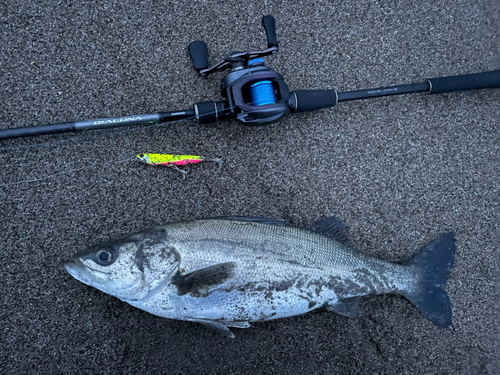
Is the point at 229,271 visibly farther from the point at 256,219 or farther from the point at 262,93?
the point at 262,93

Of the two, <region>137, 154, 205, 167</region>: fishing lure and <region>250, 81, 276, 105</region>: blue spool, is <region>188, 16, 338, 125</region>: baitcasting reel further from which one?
<region>137, 154, 205, 167</region>: fishing lure

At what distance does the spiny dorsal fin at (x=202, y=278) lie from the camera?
1.67m

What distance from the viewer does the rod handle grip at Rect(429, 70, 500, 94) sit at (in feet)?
6.86

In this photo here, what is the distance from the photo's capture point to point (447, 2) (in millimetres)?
2350

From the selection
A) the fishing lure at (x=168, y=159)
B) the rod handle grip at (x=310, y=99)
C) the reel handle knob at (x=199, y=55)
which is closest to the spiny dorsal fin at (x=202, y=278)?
the fishing lure at (x=168, y=159)

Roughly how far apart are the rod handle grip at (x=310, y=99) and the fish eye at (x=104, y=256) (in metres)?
1.27

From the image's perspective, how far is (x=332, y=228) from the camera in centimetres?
198

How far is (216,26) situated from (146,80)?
59 centimetres

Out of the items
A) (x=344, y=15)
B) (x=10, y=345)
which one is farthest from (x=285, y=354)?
(x=344, y=15)

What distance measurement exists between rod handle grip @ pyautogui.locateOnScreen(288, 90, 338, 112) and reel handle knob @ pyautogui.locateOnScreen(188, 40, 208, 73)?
0.59 meters

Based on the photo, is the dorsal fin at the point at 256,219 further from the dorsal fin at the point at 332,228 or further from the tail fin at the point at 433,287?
the tail fin at the point at 433,287

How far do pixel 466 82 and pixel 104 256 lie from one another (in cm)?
240

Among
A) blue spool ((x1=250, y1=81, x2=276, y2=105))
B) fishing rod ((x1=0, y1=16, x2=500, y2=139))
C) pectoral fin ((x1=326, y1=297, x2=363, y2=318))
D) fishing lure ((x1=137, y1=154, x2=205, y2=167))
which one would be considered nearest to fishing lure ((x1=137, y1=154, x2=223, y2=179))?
fishing lure ((x1=137, y1=154, x2=205, y2=167))

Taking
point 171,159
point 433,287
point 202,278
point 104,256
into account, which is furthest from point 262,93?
point 433,287
